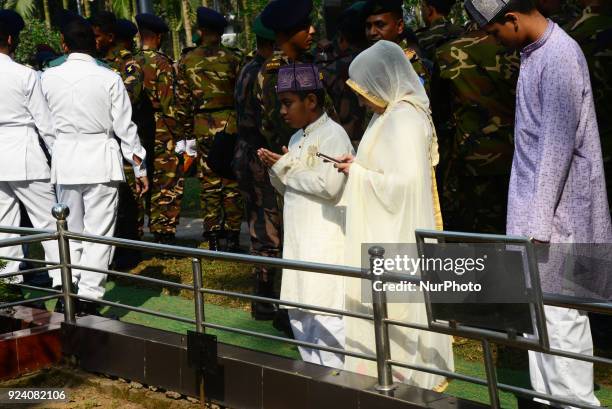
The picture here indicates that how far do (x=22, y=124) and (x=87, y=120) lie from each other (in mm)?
782

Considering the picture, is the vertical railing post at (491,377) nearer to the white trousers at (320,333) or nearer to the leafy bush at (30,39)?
the white trousers at (320,333)

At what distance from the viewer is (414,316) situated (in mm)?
4504

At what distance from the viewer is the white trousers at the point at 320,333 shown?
5.11 m

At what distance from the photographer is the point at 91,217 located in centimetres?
684

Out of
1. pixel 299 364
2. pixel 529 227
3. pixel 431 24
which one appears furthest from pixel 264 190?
pixel 529 227

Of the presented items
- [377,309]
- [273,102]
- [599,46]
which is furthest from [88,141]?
[599,46]

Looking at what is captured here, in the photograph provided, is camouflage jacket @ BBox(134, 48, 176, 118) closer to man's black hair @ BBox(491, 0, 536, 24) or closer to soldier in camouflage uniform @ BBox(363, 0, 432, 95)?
soldier in camouflage uniform @ BBox(363, 0, 432, 95)

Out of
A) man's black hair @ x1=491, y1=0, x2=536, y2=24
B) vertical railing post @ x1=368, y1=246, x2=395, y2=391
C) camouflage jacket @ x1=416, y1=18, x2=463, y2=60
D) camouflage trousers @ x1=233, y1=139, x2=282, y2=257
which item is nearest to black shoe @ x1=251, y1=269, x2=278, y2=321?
camouflage trousers @ x1=233, y1=139, x2=282, y2=257

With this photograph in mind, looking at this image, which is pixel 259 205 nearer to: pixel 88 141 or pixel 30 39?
pixel 88 141

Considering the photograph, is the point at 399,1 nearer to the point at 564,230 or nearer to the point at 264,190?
the point at 264,190

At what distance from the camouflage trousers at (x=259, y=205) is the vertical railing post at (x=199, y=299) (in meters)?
1.65

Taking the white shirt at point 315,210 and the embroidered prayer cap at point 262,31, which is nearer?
the white shirt at point 315,210

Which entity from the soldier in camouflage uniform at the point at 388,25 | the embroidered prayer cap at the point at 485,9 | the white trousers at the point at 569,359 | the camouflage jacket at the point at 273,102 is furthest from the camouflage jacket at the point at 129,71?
the white trousers at the point at 569,359

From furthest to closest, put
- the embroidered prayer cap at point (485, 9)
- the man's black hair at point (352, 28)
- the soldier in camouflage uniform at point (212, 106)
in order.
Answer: the soldier in camouflage uniform at point (212, 106) < the man's black hair at point (352, 28) < the embroidered prayer cap at point (485, 9)
